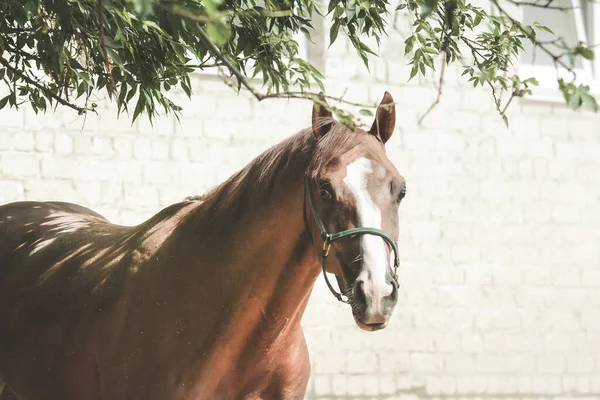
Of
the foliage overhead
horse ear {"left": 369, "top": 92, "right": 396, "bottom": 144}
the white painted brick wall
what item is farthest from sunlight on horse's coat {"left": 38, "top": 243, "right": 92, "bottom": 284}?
the white painted brick wall

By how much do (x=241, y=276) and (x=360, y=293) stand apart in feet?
1.92

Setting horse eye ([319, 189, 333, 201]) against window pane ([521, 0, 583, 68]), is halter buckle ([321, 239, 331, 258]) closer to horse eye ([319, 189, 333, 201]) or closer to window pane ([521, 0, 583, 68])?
horse eye ([319, 189, 333, 201])

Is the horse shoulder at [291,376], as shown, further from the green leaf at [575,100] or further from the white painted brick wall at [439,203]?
the white painted brick wall at [439,203]

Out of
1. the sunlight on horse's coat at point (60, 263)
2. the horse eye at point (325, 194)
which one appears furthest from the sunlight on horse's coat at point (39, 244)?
the horse eye at point (325, 194)

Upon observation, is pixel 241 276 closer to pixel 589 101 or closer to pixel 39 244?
pixel 39 244

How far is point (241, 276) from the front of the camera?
3432 mm

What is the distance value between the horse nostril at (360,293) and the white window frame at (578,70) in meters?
6.35

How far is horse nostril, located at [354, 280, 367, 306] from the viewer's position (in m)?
2.98

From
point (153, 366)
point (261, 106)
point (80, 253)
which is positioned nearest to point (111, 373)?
point (153, 366)

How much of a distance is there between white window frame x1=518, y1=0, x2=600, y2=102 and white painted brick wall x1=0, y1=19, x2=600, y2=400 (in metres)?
0.13

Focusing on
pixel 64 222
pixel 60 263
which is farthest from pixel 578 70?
pixel 60 263

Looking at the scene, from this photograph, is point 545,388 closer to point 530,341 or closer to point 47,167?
point 530,341

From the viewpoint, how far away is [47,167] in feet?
24.5

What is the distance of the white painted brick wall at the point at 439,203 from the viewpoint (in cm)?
762
